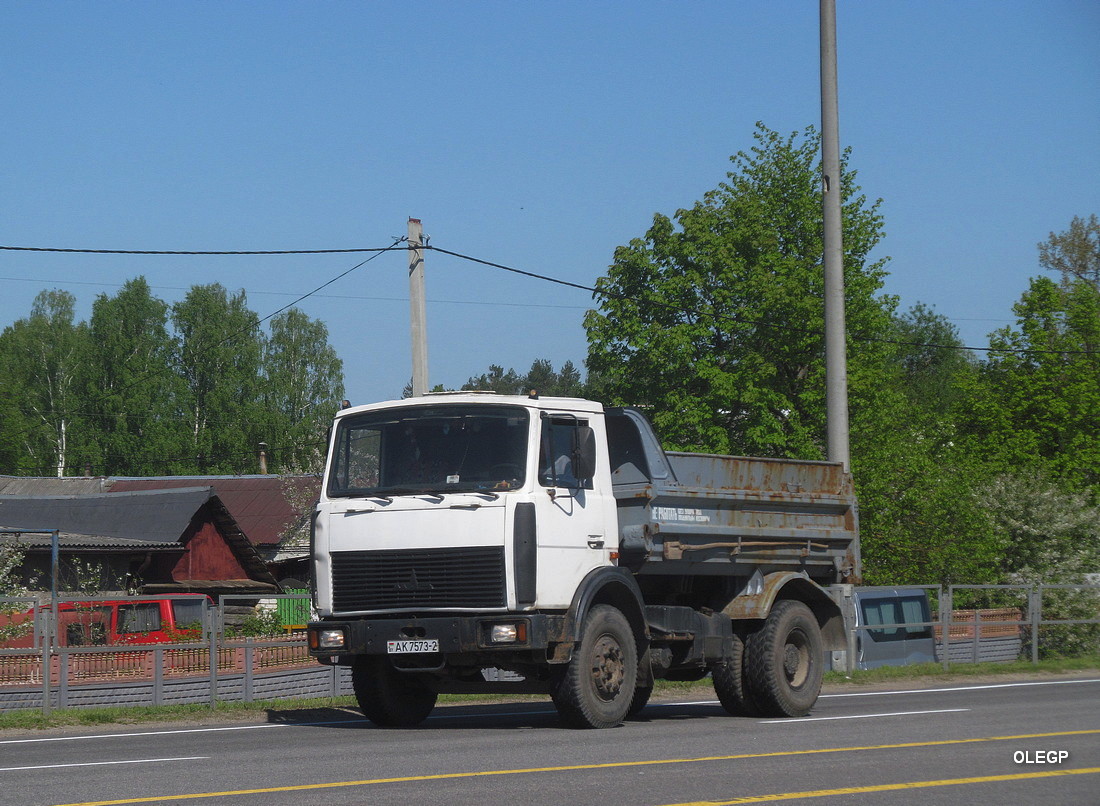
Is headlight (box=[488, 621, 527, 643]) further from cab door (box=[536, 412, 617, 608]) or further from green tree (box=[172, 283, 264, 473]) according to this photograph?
green tree (box=[172, 283, 264, 473])

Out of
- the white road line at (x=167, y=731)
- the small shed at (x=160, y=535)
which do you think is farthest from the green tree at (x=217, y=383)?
the white road line at (x=167, y=731)

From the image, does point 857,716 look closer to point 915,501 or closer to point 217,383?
point 915,501

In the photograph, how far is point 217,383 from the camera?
265ft

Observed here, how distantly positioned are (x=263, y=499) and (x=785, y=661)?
1913 inches

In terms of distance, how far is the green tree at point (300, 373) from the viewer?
270 ft

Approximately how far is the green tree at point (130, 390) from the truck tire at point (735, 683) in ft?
225

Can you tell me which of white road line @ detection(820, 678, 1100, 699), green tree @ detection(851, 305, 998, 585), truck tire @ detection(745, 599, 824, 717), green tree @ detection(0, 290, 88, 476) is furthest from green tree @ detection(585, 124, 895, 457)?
green tree @ detection(0, 290, 88, 476)

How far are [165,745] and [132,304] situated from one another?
Answer: 236 feet

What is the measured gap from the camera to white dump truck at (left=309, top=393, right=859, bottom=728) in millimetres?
11383

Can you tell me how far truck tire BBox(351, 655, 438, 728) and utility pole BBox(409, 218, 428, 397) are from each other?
8.63 metres

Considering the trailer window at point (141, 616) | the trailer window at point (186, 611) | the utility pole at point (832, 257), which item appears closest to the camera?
the utility pole at point (832, 257)

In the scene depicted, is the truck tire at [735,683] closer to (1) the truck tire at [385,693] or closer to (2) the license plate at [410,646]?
(1) the truck tire at [385,693]

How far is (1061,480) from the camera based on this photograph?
4666 cm

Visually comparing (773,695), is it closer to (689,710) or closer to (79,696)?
(689,710)
